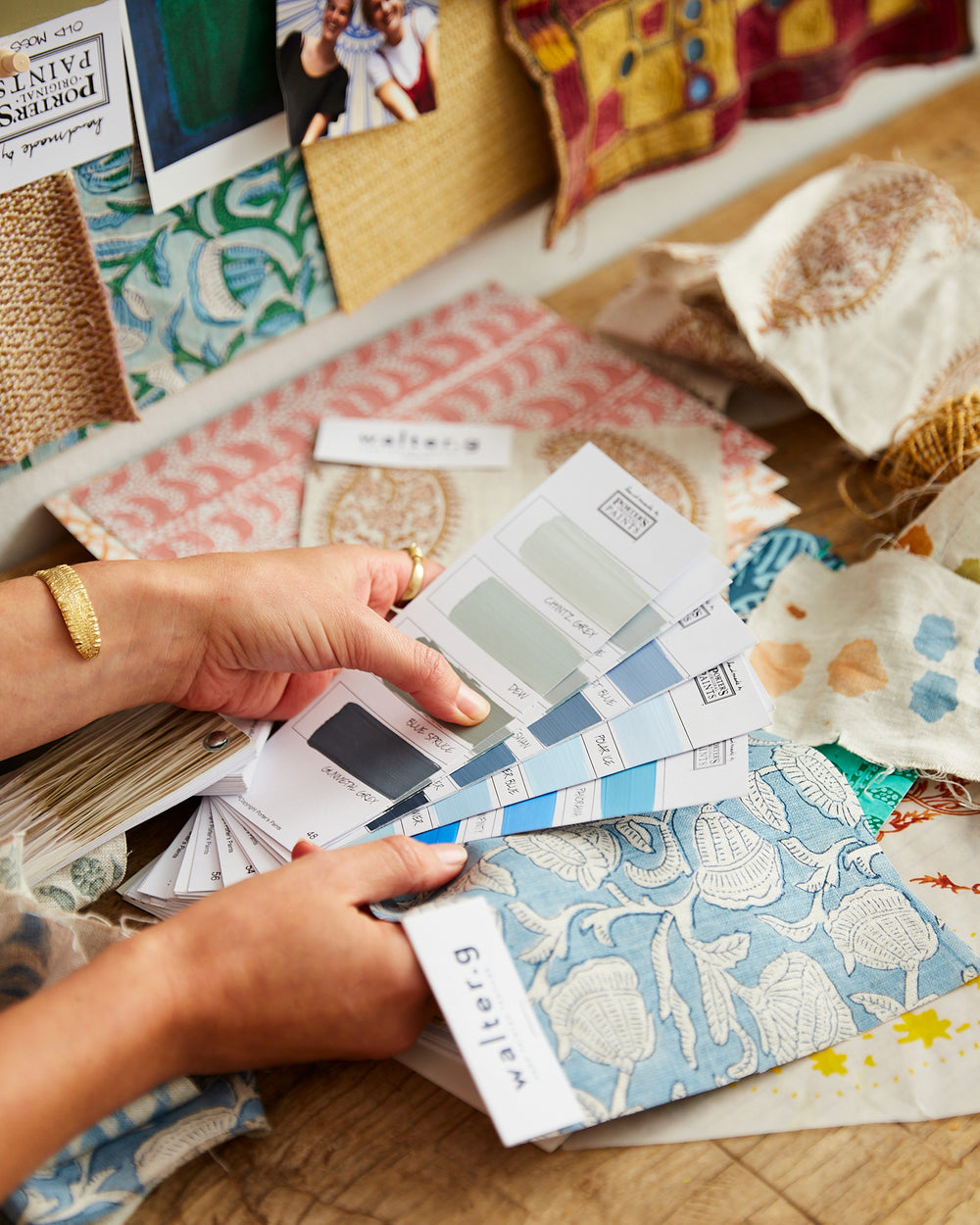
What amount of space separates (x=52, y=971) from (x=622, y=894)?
40 centimetres

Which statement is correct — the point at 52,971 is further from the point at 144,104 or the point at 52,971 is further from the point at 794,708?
the point at 144,104

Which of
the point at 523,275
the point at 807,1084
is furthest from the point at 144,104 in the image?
the point at 807,1084

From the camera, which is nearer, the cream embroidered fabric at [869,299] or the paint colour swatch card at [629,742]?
the paint colour swatch card at [629,742]

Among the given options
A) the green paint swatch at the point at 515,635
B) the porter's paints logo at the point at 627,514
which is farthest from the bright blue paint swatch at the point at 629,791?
the porter's paints logo at the point at 627,514

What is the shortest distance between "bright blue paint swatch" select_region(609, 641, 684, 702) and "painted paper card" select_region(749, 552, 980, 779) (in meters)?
0.13

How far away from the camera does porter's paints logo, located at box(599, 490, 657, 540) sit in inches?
37.0

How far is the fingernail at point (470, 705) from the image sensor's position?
0.85 meters

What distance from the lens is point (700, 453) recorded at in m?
1.17

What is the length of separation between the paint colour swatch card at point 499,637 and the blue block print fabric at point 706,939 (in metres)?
0.11

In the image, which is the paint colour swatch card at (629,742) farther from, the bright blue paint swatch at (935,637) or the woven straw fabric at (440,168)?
the woven straw fabric at (440,168)

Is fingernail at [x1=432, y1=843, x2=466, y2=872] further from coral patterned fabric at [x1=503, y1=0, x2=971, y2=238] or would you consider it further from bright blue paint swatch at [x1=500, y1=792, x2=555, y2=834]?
coral patterned fabric at [x1=503, y1=0, x2=971, y2=238]

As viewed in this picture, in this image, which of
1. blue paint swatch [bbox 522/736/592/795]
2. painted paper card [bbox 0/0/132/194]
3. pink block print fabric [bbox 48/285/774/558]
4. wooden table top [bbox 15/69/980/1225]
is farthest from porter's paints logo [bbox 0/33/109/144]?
wooden table top [bbox 15/69/980/1225]

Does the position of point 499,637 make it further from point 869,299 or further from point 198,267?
point 869,299

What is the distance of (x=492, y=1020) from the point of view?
2.24 feet
